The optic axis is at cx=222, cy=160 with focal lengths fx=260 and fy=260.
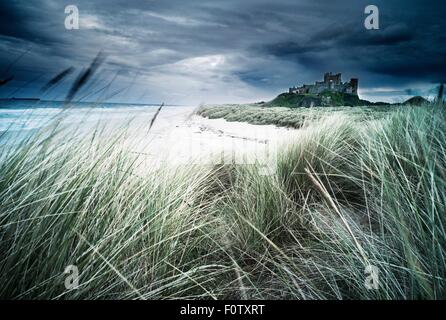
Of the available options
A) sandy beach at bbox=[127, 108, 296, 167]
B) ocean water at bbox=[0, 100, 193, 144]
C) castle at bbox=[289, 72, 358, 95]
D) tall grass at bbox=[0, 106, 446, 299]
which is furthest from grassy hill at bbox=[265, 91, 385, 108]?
ocean water at bbox=[0, 100, 193, 144]

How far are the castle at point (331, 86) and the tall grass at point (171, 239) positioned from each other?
59cm

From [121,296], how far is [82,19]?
1.20m

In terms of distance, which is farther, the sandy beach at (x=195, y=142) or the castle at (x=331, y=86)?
the castle at (x=331, y=86)

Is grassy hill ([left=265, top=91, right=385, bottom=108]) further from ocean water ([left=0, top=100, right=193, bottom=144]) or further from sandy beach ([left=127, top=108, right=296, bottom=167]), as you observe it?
ocean water ([left=0, top=100, right=193, bottom=144])

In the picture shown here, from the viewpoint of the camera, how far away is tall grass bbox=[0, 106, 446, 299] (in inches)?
31.3

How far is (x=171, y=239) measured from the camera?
101 cm

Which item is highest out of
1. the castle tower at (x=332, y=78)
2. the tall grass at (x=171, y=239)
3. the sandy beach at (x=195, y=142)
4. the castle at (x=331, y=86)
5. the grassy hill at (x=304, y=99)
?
the castle tower at (x=332, y=78)

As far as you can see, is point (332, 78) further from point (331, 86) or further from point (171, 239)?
point (171, 239)

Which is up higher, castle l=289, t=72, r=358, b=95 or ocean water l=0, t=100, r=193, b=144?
castle l=289, t=72, r=358, b=95

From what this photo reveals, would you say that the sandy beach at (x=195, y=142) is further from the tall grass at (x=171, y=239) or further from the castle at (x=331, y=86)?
the castle at (x=331, y=86)

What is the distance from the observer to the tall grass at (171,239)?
31.3 inches

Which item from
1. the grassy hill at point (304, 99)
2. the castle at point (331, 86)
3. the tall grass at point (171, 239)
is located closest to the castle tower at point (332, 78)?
the castle at point (331, 86)

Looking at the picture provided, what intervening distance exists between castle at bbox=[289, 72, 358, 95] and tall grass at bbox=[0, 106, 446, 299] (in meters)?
0.59

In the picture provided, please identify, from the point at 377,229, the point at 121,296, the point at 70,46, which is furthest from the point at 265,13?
the point at 121,296
